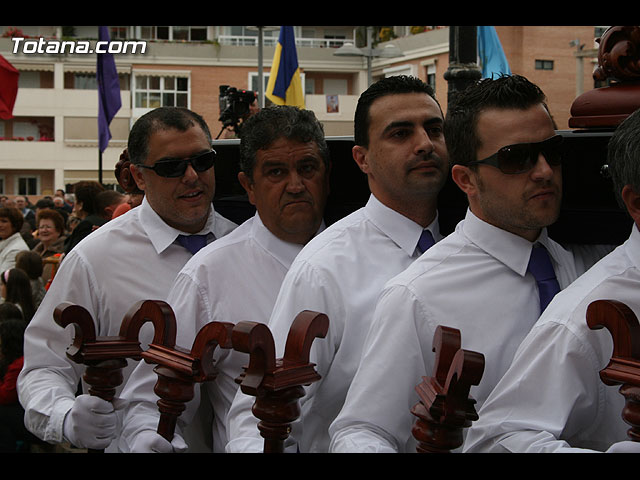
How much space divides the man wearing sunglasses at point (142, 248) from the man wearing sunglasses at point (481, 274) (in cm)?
104

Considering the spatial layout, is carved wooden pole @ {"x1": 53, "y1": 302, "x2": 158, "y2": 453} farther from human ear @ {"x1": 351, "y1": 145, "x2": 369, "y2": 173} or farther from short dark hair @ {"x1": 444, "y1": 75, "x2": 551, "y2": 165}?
human ear @ {"x1": 351, "y1": 145, "x2": 369, "y2": 173}

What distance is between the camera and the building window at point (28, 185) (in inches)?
1262

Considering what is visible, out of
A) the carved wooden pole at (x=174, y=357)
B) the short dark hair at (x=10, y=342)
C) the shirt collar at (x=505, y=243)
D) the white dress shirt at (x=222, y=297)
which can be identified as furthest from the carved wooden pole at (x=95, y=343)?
the short dark hair at (x=10, y=342)

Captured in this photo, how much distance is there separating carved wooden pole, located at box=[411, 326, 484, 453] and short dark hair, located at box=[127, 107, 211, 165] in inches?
71.9

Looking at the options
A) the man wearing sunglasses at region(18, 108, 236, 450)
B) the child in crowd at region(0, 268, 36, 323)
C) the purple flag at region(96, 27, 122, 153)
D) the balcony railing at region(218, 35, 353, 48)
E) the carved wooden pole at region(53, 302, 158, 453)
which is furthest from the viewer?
the balcony railing at region(218, 35, 353, 48)

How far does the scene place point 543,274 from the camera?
6.40ft

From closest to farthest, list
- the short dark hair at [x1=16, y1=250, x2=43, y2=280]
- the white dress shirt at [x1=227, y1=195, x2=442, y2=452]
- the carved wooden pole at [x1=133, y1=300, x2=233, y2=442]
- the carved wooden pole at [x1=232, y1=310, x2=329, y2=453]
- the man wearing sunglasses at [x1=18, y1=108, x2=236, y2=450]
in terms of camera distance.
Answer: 1. the carved wooden pole at [x1=232, y1=310, x2=329, y2=453]
2. the carved wooden pole at [x1=133, y1=300, x2=233, y2=442]
3. the white dress shirt at [x1=227, y1=195, x2=442, y2=452]
4. the man wearing sunglasses at [x1=18, y1=108, x2=236, y2=450]
5. the short dark hair at [x1=16, y1=250, x2=43, y2=280]

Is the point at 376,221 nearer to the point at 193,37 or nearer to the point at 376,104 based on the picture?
the point at 376,104

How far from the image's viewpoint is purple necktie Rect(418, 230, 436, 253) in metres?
2.37

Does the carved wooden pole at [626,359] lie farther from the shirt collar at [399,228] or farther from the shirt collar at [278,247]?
the shirt collar at [278,247]

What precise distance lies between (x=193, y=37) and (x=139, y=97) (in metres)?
3.55

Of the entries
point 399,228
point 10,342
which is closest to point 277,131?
point 399,228

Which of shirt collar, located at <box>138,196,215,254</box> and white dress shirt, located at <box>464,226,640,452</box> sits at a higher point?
shirt collar, located at <box>138,196,215,254</box>

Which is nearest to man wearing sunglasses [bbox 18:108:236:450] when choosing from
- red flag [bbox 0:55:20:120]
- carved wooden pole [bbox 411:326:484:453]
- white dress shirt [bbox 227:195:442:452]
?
white dress shirt [bbox 227:195:442:452]
